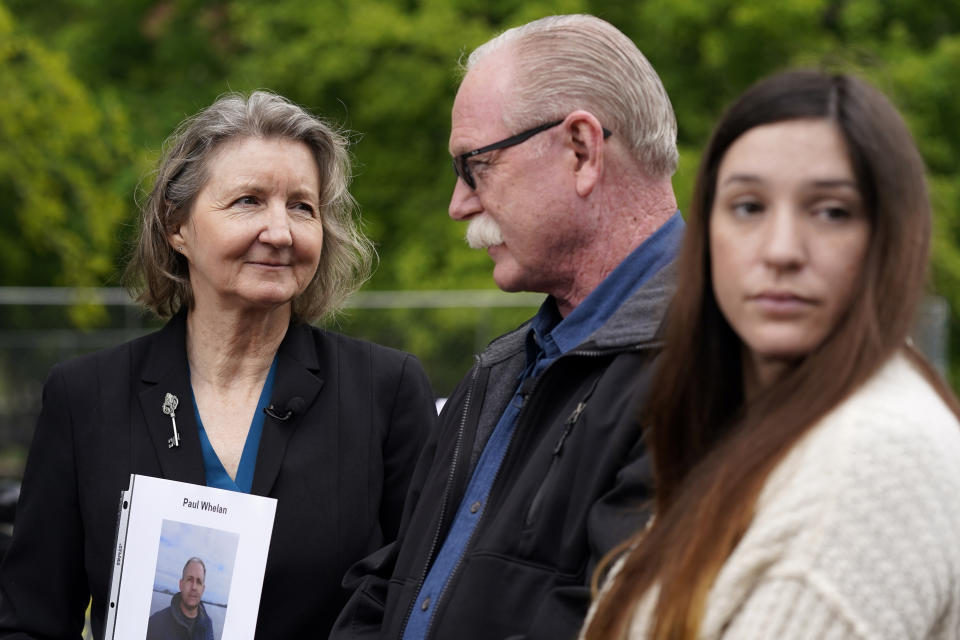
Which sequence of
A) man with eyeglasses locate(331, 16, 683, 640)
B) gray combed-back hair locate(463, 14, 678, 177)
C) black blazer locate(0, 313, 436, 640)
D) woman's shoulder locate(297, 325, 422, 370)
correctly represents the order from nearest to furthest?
man with eyeglasses locate(331, 16, 683, 640) → gray combed-back hair locate(463, 14, 678, 177) → black blazer locate(0, 313, 436, 640) → woman's shoulder locate(297, 325, 422, 370)

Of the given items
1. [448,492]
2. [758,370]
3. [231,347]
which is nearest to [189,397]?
[231,347]

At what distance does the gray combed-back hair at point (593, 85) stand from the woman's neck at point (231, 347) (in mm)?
1190

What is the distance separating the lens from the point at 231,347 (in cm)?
375

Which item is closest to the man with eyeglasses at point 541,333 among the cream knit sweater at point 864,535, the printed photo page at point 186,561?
the printed photo page at point 186,561

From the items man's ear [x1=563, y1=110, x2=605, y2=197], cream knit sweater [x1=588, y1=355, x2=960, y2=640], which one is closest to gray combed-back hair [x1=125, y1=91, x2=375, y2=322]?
man's ear [x1=563, y1=110, x2=605, y2=197]

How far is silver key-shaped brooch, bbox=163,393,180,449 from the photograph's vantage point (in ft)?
11.7

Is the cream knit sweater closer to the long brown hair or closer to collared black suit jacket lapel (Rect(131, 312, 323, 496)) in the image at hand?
the long brown hair

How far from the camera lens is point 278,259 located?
12.1 feet

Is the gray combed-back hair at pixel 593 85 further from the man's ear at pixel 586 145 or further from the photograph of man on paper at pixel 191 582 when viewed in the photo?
the photograph of man on paper at pixel 191 582

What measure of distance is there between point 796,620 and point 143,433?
91.0 inches

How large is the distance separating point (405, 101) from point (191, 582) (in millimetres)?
11838

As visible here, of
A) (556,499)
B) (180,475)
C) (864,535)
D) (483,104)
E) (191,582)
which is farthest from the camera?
(180,475)

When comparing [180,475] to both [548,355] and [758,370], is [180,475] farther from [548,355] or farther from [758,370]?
[758,370]

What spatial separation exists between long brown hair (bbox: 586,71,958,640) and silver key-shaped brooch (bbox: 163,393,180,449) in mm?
1856
